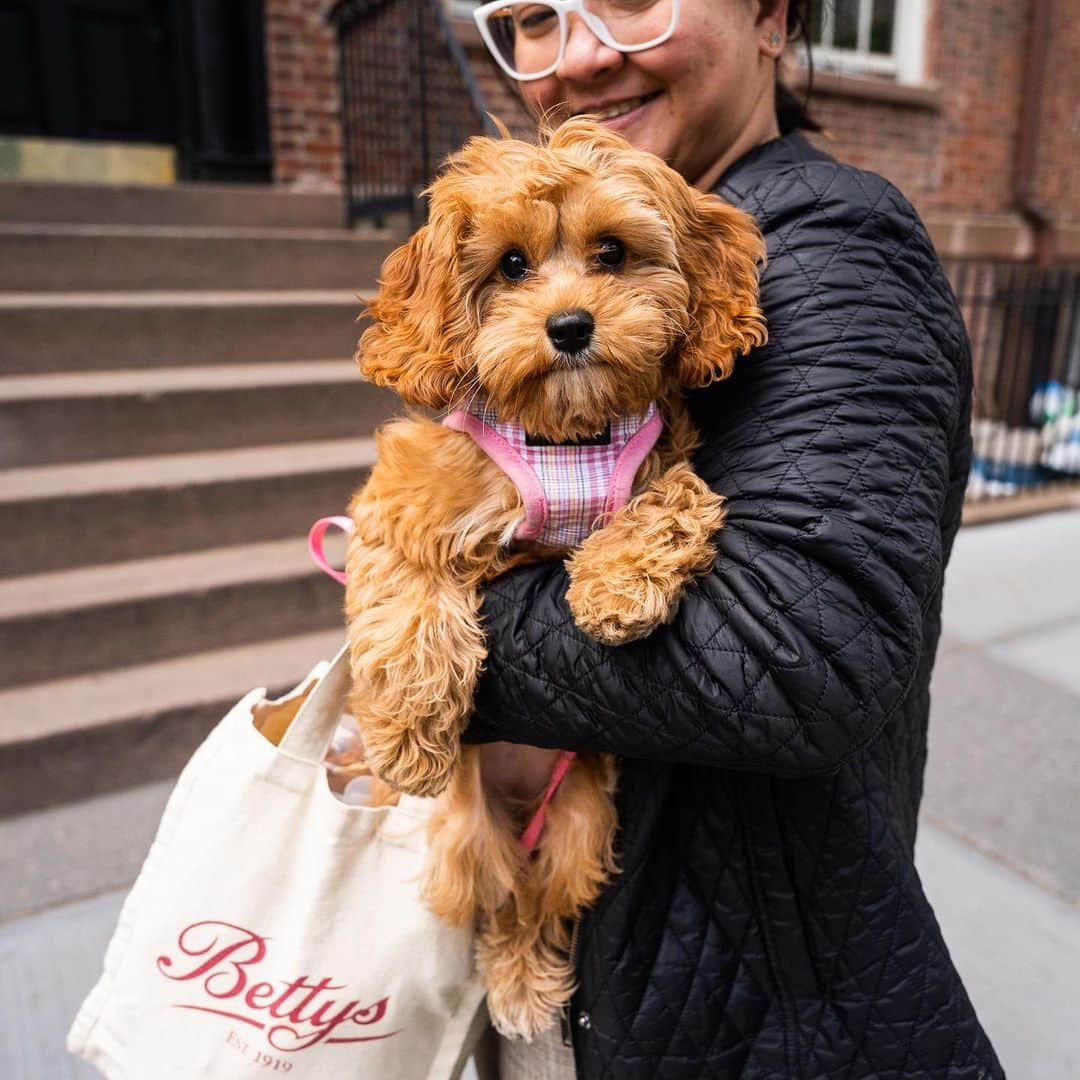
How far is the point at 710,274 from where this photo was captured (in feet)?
4.23

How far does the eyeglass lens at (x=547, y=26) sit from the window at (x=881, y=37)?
333 inches

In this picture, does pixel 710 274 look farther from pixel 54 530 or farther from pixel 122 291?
pixel 122 291

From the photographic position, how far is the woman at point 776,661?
42.7 inches

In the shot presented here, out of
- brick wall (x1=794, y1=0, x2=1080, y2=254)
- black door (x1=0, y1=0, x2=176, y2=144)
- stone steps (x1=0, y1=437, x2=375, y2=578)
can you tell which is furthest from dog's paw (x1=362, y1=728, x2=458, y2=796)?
brick wall (x1=794, y1=0, x2=1080, y2=254)

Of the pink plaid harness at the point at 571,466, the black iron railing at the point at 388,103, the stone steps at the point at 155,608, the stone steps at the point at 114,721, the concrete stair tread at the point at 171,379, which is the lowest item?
the stone steps at the point at 114,721

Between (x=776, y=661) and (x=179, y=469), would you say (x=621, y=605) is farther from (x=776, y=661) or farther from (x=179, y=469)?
(x=179, y=469)

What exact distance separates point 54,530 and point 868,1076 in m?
3.67

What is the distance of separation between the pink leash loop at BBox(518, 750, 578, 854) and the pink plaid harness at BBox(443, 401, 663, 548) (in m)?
0.37

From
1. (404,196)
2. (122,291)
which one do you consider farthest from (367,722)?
(404,196)

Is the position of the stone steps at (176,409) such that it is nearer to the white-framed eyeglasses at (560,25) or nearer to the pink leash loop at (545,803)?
the white-framed eyeglasses at (560,25)

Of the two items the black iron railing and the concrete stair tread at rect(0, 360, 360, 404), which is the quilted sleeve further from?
the black iron railing

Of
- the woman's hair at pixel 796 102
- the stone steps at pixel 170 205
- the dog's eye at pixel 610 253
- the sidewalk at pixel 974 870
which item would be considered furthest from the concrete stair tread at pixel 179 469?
the dog's eye at pixel 610 253

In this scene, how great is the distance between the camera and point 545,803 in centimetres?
152

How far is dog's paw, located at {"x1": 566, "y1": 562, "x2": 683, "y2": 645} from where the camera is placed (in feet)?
3.71
